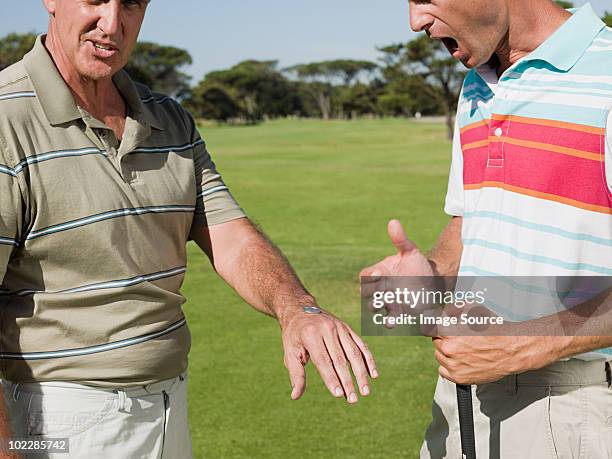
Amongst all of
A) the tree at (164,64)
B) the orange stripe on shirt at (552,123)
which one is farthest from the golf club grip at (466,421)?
the tree at (164,64)

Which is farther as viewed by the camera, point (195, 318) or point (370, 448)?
point (195, 318)

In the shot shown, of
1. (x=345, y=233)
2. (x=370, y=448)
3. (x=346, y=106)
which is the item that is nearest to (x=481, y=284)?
(x=370, y=448)

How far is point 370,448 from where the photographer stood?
4312 mm

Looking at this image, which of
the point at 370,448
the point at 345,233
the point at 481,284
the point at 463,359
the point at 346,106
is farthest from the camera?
the point at 346,106

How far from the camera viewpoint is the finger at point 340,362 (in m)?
1.96

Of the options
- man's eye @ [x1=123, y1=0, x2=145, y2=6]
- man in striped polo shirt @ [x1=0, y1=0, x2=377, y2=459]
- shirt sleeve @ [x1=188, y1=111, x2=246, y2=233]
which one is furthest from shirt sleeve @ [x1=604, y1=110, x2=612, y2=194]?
man's eye @ [x1=123, y1=0, x2=145, y2=6]

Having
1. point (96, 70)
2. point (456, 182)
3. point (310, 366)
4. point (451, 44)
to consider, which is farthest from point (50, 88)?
point (310, 366)

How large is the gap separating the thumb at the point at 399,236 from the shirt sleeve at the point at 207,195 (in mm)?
625

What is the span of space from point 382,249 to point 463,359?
855 cm

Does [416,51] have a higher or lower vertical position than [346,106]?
higher

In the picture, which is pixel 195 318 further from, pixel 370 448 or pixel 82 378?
pixel 82 378

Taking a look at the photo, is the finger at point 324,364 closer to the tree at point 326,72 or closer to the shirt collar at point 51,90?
the shirt collar at point 51,90

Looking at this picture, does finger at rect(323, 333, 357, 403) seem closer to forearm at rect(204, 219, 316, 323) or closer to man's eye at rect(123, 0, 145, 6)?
forearm at rect(204, 219, 316, 323)

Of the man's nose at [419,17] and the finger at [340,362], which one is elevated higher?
the man's nose at [419,17]
